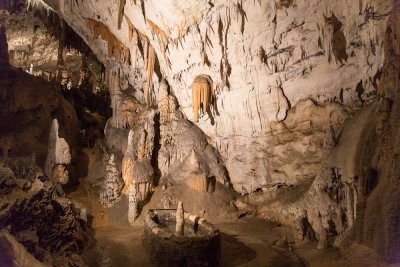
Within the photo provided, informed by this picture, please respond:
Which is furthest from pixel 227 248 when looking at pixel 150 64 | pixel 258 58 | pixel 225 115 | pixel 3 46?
pixel 3 46

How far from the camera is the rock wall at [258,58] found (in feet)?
39.7

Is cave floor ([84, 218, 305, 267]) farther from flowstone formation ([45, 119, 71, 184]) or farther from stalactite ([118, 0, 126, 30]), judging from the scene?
stalactite ([118, 0, 126, 30])

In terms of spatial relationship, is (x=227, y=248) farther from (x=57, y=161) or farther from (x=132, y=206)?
(x=57, y=161)

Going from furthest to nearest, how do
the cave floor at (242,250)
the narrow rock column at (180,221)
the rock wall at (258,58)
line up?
the rock wall at (258,58) < the narrow rock column at (180,221) < the cave floor at (242,250)

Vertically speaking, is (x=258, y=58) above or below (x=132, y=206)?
above

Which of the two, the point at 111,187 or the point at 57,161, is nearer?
the point at 111,187

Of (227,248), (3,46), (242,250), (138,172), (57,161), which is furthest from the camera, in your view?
(3,46)

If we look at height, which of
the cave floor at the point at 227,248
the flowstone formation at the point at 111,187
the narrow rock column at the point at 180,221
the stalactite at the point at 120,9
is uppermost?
the stalactite at the point at 120,9

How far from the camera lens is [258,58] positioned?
14023 mm

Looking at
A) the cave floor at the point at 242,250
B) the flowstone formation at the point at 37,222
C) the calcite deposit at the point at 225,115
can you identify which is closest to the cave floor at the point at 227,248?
the cave floor at the point at 242,250

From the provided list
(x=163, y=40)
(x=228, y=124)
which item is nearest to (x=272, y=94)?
(x=228, y=124)

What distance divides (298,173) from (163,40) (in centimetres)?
802

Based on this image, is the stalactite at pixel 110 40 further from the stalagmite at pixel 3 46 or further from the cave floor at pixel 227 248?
the cave floor at pixel 227 248

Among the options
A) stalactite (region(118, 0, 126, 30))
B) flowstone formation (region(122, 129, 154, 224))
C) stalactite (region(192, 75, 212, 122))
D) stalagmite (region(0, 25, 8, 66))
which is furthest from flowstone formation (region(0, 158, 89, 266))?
stalagmite (region(0, 25, 8, 66))
